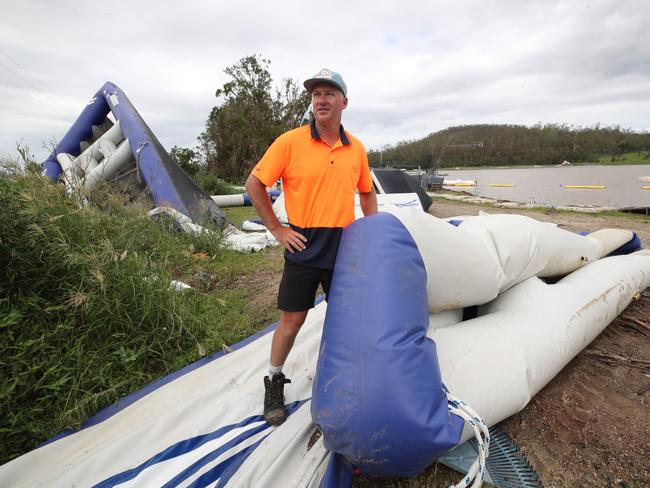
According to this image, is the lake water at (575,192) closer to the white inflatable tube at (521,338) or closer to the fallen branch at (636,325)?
the fallen branch at (636,325)

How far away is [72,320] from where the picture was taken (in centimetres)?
212

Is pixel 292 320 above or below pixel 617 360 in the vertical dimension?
above

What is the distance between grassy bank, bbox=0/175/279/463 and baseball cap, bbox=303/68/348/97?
1611mm

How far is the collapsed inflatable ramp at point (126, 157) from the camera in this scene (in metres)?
5.75

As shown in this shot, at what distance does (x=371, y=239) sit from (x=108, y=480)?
1.61 meters

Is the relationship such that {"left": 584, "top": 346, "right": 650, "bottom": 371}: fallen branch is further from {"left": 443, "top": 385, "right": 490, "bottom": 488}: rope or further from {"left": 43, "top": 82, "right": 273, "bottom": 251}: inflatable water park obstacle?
{"left": 43, "top": 82, "right": 273, "bottom": 251}: inflatable water park obstacle

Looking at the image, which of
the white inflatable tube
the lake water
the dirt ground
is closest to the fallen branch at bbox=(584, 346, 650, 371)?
the dirt ground

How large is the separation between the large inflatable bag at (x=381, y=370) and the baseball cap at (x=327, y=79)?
77 cm

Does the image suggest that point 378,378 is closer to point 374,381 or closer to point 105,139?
point 374,381

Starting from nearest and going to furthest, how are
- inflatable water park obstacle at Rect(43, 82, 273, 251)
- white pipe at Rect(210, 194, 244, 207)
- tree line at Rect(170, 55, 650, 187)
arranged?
1. inflatable water park obstacle at Rect(43, 82, 273, 251)
2. white pipe at Rect(210, 194, 244, 207)
3. tree line at Rect(170, 55, 650, 187)

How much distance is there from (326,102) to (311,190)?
45cm

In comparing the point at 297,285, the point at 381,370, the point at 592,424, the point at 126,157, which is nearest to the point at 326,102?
the point at 297,285

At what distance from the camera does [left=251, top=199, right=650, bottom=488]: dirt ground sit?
158 cm

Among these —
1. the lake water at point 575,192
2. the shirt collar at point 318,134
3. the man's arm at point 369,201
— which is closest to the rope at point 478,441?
the man's arm at point 369,201
